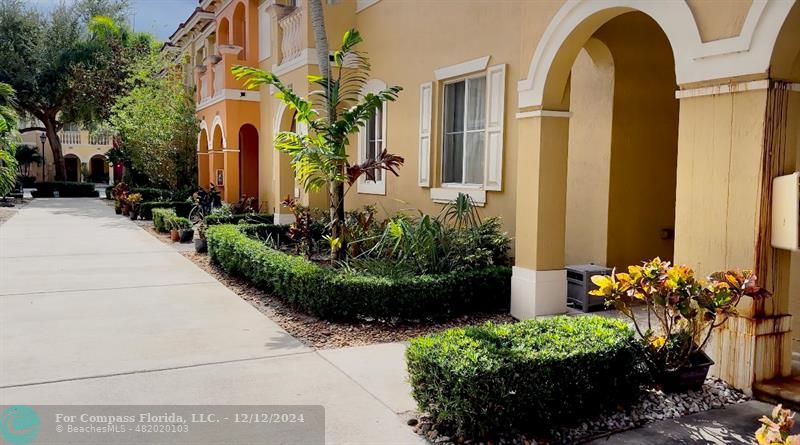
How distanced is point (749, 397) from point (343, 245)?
17.6 feet

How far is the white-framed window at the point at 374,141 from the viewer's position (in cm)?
1170

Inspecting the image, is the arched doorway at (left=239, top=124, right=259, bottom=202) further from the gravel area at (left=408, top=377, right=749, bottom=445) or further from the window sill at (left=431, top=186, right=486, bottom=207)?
the gravel area at (left=408, top=377, right=749, bottom=445)

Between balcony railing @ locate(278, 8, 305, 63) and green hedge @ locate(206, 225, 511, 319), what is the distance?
635 centimetres

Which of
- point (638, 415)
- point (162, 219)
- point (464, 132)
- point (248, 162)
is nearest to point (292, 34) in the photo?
point (464, 132)

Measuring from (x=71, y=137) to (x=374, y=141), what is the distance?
180 ft

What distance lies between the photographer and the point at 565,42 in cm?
636

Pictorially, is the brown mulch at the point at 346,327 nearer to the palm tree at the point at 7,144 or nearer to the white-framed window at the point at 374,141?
the white-framed window at the point at 374,141

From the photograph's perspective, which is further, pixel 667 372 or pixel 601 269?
pixel 601 269

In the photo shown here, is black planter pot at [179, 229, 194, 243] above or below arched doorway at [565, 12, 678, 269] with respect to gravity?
below

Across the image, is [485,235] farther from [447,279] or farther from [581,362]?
[581,362]

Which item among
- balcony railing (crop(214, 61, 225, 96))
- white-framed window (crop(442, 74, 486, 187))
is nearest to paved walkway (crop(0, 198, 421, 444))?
white-framed window (crop(442, 74, 486, 187))

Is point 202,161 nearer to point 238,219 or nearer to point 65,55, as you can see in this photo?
point 238,219

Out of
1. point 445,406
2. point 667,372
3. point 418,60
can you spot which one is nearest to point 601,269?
point 667,372

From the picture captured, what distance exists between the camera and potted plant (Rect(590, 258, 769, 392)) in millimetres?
4426
